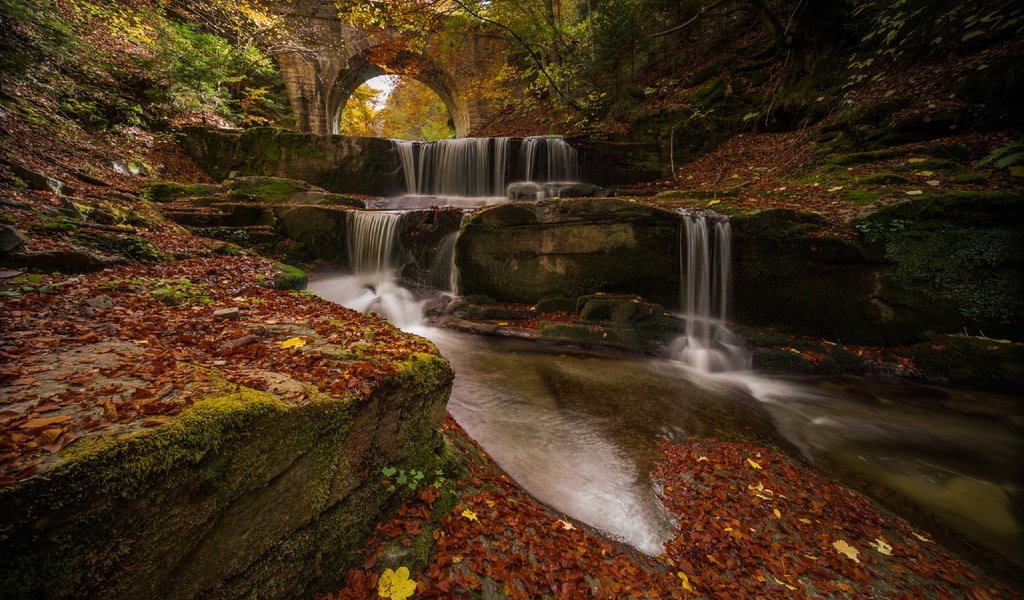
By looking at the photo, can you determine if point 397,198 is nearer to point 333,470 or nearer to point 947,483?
point 333,470

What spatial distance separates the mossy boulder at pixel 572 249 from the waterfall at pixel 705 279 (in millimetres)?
228

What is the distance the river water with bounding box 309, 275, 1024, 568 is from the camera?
3.18 metres

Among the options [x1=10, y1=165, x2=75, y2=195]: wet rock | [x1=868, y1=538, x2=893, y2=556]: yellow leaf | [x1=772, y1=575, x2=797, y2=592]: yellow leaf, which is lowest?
[x1=772, y1=575, x2=797, y2=592]: yellow leaf

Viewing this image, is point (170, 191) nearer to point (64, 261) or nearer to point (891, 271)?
point (64, 261)

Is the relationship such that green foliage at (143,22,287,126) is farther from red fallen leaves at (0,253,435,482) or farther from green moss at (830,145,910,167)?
green moss at (830,145,910,167)

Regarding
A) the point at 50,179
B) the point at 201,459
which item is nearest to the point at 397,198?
the point at 50,179

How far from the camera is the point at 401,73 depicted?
19203 mm

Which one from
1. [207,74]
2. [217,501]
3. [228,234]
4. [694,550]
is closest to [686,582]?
[694,550]

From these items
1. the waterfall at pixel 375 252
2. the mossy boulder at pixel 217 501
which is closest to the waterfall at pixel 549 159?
the waterfall at pixel 375 252

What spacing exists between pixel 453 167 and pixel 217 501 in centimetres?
1337

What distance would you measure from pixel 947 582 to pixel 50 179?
35.9 ft

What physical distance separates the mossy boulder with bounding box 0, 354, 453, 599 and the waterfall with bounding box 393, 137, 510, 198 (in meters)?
12.0

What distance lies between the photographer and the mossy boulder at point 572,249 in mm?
7281

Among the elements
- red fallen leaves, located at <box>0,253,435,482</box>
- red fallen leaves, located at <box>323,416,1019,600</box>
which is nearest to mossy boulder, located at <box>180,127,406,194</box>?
red fallen leaves, located at <box>0,253,435,482</box>
